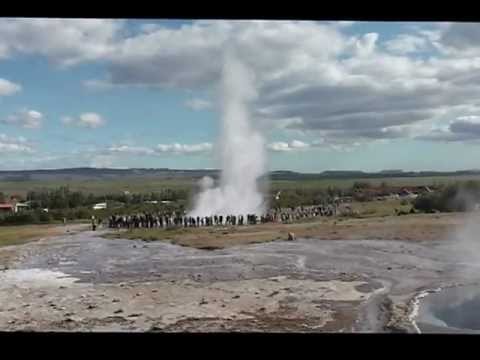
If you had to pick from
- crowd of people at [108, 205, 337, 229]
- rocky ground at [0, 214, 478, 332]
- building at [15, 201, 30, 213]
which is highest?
building at [15, 201, 30, 213]

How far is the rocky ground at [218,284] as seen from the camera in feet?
8.89

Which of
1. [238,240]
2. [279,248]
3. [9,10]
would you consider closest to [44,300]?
[238,240]

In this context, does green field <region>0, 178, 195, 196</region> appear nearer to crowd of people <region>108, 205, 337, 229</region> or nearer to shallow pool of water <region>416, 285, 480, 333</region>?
crowd of people <region>108, 205, 337, 229</region>

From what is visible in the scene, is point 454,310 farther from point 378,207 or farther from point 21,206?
point 21,206

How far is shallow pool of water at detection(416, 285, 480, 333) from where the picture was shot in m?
2.87

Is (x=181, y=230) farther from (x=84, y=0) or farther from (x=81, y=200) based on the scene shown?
(x=84, y=0)

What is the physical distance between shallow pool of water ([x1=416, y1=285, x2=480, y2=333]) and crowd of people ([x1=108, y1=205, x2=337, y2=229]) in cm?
76

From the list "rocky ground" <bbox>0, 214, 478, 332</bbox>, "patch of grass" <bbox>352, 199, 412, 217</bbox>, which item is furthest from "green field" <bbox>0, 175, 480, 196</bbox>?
"rocky ground" <bbox>0, 214, 478, 332</bbox>

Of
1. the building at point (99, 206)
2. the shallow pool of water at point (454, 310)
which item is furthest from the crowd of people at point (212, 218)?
the shallow pool of water at point (454, 310)

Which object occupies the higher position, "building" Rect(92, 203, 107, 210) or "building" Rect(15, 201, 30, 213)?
"building" Rect(15, 201, 30, 213)

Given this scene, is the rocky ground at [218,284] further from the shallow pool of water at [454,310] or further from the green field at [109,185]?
the green field at [109,185]

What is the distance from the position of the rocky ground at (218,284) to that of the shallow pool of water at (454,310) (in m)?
0.07

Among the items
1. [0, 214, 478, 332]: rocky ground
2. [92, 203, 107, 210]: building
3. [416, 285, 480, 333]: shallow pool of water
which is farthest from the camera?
[92, 203, 107, 210]: building
